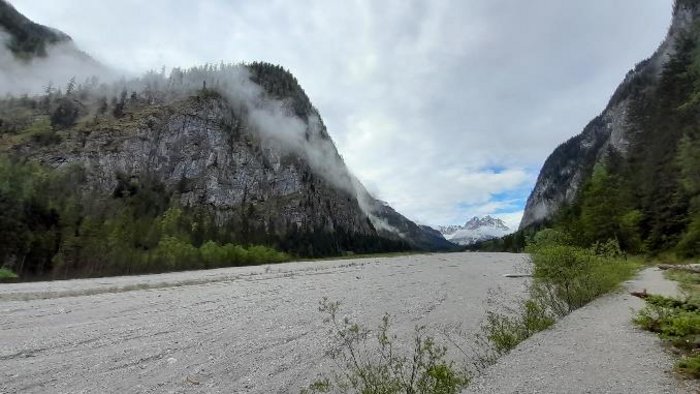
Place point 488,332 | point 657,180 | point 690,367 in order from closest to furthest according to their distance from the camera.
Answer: point 690,367, point 488,332, point 657,180

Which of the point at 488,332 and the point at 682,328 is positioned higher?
the point at 682,328

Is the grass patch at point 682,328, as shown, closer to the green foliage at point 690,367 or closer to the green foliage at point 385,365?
the green foliage at point 690,367

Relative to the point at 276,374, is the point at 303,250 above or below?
above

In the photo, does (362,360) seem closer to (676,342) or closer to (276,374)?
(276,374)

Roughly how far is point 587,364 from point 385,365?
4.68 m

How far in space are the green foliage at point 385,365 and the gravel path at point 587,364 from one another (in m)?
1.07

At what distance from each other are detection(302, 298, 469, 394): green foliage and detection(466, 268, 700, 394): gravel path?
3.50 ft

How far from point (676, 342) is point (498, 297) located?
16.3 meters

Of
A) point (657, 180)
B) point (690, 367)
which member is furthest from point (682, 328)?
point (657, 180)

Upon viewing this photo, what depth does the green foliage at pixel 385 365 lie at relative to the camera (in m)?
8.34

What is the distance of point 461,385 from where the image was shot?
349 inches

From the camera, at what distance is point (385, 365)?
905cm

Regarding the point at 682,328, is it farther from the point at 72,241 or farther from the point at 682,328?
the point at 72,241

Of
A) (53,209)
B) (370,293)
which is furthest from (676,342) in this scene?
(53,209)
